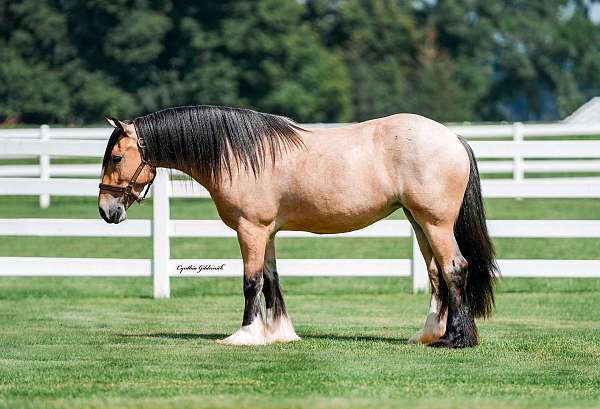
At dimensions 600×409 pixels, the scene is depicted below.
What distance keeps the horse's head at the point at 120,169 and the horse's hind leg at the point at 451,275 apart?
82.4 inches

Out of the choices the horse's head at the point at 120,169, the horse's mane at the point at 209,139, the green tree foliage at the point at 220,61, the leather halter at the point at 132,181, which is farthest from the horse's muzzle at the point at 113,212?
the green tree foliage at the point at 220,61

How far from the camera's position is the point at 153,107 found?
48.2 m

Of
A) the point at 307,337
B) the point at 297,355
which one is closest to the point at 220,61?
the point at 307,337

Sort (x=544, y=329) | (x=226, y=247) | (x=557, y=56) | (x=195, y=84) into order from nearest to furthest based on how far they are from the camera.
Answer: (x=544, y=329) → (x=226, y=247) → (x=195, y=84) → (x=557, y=56)

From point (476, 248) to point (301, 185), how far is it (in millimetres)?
1342

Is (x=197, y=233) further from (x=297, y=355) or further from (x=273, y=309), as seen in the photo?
(x=297, y=355)

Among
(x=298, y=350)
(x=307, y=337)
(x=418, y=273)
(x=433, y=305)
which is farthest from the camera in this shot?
(x=418, y=273)

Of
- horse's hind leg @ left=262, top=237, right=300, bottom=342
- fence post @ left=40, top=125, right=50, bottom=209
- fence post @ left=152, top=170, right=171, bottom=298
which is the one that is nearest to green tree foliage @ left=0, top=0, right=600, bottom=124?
fence post @ left=40, top=125, right=50, bottom=209

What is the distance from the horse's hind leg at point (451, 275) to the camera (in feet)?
29.6

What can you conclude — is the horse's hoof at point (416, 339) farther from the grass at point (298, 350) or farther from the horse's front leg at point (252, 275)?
the horse's front leg at point (252, 275)

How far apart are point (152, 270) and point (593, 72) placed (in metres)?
68.9

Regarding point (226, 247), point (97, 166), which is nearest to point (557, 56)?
point (97, 166)

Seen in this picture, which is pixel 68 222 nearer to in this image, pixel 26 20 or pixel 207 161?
pixel 207 161

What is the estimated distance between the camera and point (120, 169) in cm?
922
